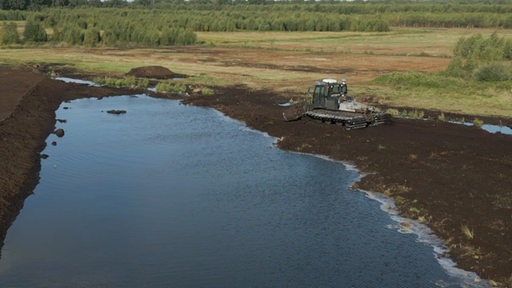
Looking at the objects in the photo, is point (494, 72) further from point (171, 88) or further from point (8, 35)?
point (8, 35)

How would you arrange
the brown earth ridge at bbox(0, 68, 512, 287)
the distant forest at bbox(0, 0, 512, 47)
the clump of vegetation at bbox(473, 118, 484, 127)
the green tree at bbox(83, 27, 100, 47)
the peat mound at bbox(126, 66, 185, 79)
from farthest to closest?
the distant forest at bbox(0, 0, 512, 47) < the green tree at bbox(83, 27, 100, 47) < the peat mound at bbox(126, 66, 185, 79) < the clump of vegetation at bbox(473, 118, 484, 127) < the brown earth ridge at bbox(0, 68, 512, 287)

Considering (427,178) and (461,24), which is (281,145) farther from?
(461,24)

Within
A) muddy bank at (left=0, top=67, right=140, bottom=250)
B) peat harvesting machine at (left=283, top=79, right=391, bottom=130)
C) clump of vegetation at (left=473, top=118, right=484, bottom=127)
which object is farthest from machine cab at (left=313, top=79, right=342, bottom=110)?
muddy bank at (left=0, top=67, right=140, bottom=250)

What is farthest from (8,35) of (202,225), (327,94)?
(202,225)

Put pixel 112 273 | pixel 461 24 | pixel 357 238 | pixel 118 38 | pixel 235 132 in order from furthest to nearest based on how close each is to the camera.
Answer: pixel 461 24 → pixel 118 38 → pixel 235 132 → pixel 357 238 → pixel 112 273

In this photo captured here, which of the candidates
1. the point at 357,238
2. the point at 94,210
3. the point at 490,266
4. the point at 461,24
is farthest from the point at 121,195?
the point at 461,24

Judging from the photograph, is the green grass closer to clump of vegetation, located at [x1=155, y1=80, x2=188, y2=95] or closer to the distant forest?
clump of vegetation, located at [x1=155, y1=80, x2=188, y2=95]
